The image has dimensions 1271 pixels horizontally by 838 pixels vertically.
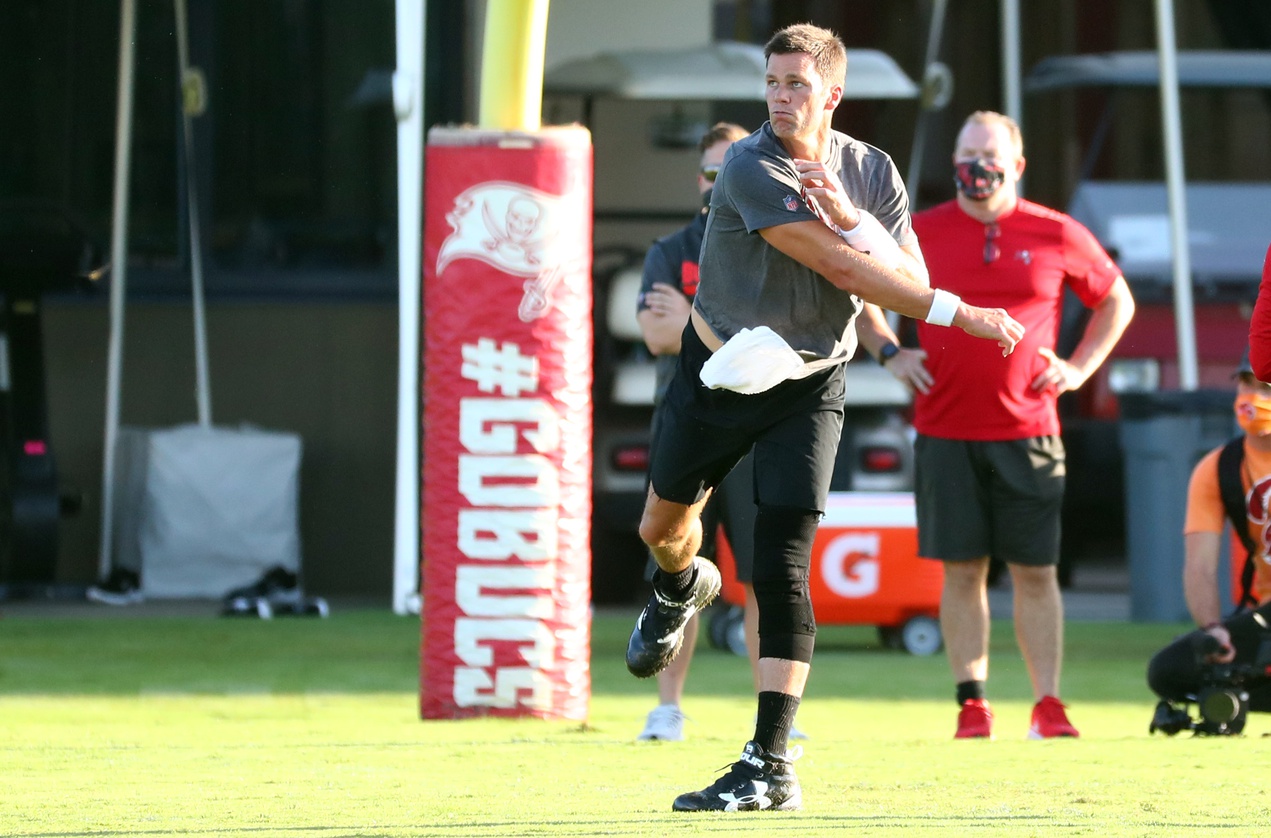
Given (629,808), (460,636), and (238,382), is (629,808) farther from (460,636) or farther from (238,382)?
(238,382)

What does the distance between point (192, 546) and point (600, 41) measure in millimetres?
4006

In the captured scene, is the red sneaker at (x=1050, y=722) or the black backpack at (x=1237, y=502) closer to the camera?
the red sneaker at (x=1050, y=722)

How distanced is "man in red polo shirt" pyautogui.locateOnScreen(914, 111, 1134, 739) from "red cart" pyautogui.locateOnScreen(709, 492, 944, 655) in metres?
2.60

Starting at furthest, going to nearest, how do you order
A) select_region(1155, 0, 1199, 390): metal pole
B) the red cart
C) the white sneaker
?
select_region(1155, 0, 1199, 390): metal pole → the red cart → the white sneaker

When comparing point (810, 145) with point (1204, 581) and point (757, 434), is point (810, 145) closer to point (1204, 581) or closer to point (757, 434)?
point (757, 434)

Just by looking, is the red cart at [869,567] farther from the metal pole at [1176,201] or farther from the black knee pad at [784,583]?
the black knee pad at [784,583]

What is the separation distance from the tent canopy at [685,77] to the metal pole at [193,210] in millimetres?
2041

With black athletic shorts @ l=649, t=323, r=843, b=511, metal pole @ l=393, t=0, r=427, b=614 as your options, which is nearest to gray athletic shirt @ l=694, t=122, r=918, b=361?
black athletic shorts @ l=649, t=323, r=843, b=511

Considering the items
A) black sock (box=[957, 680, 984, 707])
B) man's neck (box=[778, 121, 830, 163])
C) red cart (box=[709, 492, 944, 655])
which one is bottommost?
red cart (box=[709, 492, 944, 655])

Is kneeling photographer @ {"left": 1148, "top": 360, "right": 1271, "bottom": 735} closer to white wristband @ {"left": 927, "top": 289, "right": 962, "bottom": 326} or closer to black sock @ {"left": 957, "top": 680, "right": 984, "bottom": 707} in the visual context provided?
black sock @ {"left": 957, "top": 680, "right": 984, "bottom": 707}

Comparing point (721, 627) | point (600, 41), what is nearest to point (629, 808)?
point (721, 627)

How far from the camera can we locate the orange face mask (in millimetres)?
6758

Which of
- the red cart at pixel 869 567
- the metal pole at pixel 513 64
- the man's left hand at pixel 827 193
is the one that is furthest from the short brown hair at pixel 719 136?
the red cart at pixel 869 567

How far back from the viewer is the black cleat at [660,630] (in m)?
5.49
